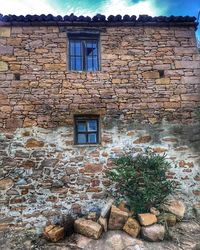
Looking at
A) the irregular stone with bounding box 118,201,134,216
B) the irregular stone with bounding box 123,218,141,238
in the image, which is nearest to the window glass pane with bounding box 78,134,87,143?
the irregular stone with bounding box 118,201,134,216

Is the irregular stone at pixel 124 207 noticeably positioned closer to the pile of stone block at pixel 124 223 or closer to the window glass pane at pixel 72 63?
the pile of stone block at pixel 124 223

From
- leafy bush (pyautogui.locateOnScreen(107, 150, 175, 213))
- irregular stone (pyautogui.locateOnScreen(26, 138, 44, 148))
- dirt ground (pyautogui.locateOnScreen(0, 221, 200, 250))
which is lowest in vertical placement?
dirt ground (pyautogui.locateOnScreen(0, 221, 200, 250))

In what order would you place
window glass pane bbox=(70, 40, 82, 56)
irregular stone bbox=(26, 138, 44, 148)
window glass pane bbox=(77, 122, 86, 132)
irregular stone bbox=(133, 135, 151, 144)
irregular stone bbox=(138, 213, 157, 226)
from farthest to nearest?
window glass pane bbox=(70, 40, 82, 56), window glass pane bbox=(77, 122, 86, 132), irregular stone bbox=(133, 135, 151, 144), irregular stone bbox=(26, 138, 44, 148), irregular stone bbox=(138, 213, 157, 226)

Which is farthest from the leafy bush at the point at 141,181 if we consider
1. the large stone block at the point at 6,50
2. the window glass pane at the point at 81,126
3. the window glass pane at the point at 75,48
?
the large stone block at the point at 6,50

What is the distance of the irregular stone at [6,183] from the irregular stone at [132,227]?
282cm

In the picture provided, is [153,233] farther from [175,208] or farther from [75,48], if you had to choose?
Answer: [75,48]

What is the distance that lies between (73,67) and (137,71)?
1.75 metres

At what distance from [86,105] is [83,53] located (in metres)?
1.60

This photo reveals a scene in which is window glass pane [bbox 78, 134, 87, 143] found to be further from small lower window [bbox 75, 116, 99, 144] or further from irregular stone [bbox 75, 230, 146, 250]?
irregular stone [bbox 75, 230, 146, 250]

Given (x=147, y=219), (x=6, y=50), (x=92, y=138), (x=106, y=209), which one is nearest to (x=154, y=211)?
(x=147, y=219)

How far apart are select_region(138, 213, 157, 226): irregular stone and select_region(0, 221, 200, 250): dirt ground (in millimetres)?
356

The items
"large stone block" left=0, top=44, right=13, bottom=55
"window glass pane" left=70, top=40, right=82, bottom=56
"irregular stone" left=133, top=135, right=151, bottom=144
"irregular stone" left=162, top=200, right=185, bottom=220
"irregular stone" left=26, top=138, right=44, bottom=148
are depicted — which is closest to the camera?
"irregular stone" left=162, top=200, right=185, bottom=220

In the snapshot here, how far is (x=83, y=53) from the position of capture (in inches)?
297

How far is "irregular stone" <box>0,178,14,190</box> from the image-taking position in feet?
20.7
